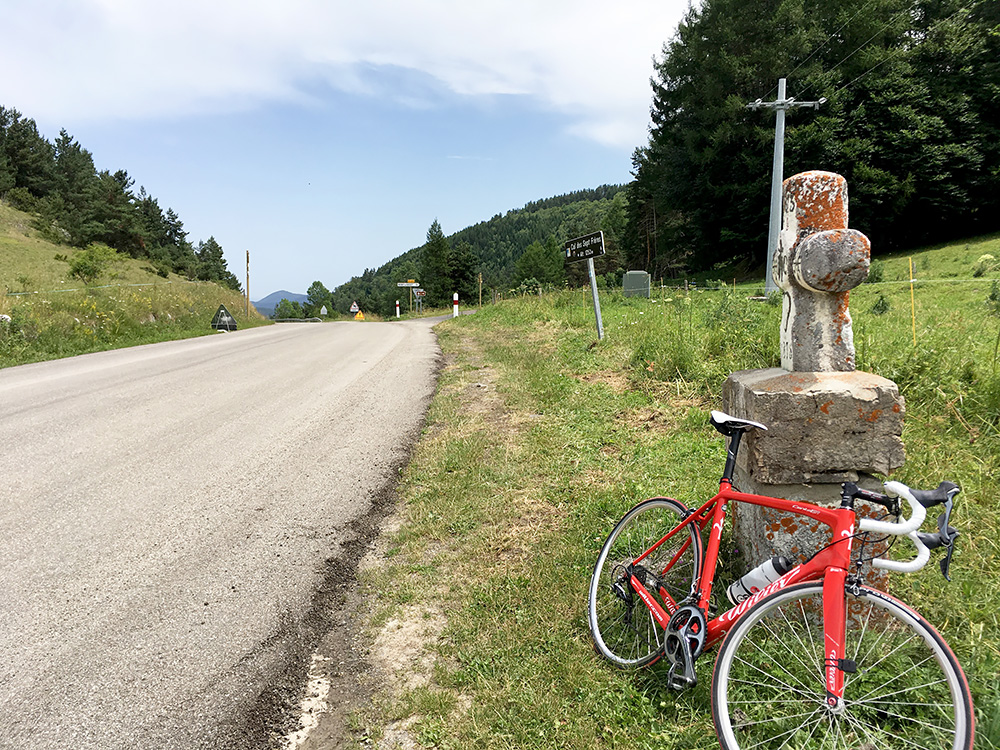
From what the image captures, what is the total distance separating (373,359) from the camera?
11961mm

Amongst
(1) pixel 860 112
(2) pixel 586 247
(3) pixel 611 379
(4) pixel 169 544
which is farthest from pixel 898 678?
(1) pixel 860 112

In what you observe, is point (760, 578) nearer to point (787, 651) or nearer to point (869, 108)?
point (787, 651)

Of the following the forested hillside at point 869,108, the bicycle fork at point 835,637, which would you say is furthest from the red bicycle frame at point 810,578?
the forested hillside at point 869,108

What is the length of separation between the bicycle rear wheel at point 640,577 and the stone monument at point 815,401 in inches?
13.5

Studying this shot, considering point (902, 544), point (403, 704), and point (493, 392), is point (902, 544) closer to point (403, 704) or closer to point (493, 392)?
point (403, 704)

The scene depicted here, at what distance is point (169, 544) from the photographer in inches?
142

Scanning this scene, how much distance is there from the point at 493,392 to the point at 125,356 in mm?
8487

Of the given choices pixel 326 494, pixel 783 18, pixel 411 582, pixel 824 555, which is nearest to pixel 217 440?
pixel 326 494

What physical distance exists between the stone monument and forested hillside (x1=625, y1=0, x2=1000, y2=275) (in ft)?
118

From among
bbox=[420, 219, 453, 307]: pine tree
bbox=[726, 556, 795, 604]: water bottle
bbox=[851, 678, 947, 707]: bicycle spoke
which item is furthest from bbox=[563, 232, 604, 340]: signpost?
bbox=[420, 219, 453, 307]: pine tree

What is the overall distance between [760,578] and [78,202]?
78.0 meters

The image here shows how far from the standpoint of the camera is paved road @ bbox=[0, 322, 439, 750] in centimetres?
228

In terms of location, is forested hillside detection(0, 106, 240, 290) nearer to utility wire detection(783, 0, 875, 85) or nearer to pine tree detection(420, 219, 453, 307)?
pine tree detection(420, 219, 453, 307)

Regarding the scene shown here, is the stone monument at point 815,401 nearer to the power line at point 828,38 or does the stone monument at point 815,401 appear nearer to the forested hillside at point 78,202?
the power line at point 828,38
